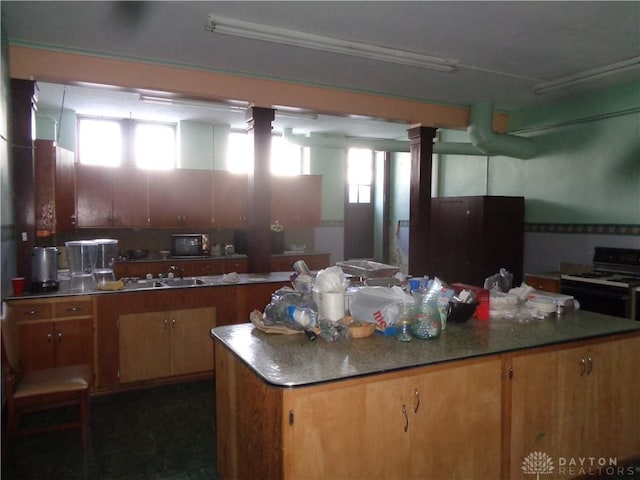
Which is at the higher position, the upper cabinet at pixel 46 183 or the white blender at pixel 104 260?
the upper cabinet at pixel 46 183

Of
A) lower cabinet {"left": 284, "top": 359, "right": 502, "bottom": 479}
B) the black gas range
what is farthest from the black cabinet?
lower cabinet {"left": 284, "top": 359, "right": 502, "bottom": 479}

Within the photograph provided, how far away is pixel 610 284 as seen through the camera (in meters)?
4.27

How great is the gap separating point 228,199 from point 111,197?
1551 mm

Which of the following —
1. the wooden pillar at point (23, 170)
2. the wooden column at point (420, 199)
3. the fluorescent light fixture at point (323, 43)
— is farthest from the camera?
the wooden column at point (420, 199)

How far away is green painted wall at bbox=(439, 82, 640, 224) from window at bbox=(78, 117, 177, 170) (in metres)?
4.81

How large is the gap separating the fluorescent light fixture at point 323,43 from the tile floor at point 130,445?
9.44ft

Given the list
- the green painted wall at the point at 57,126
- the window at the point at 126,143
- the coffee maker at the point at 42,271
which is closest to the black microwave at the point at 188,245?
the window at the point at 126,143

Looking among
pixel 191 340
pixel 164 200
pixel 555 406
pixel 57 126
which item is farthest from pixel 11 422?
pixel 57 126

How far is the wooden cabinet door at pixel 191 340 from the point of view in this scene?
3975mm

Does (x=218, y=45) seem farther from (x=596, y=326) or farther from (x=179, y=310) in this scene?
(x=596, y=326)

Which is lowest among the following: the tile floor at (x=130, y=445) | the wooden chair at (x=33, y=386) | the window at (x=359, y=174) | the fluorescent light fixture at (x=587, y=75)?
the tile floor at (x=130, y=445)

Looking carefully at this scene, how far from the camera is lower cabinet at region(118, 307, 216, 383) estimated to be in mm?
3814

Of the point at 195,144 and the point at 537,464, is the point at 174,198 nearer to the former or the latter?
the point at 195,144

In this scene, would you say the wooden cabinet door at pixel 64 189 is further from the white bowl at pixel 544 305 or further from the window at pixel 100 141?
the white bowl at pixel 544 305
